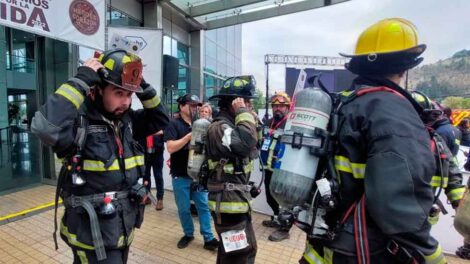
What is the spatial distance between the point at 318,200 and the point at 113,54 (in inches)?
60.7

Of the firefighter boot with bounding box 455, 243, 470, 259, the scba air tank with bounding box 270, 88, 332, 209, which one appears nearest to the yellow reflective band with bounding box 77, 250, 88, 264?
the scba air tank with bounding box 270, 88, 332, 209

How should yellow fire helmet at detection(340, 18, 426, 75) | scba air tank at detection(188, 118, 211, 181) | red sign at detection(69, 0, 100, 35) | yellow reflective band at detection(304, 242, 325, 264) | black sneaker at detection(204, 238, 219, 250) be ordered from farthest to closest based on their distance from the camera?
red sign at detection(69, 0, 100, 35), black sneaker at detection(204, 238, 219, 250), scba air tank at detection(188, 118, 211, 181), yellow reflective band at detection(304, 242, 325, 264), yellow fire helmet at detection(340, 18, 426, 75)

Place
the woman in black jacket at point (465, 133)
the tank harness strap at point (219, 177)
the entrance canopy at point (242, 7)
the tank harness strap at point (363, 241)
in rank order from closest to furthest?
the tank harness strap at point (363, 241), the tank harness strap at point (219, 177), the woman in black jacket at point (465, 133), the entrance canopy at point (242, 7)

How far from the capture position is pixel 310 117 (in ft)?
5.01

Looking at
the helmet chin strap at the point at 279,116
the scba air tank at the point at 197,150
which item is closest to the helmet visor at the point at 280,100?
the helmet chin strap at the point at 279,116

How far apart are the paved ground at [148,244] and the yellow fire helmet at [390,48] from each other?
9.42 ft

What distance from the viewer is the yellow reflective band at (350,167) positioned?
1.38 metres

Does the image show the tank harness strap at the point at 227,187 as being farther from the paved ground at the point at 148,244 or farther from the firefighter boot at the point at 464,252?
the firefighter boot at the point at 464,252

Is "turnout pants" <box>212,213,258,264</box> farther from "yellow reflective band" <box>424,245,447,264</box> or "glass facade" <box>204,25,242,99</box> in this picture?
"glass facade" <box>204,25,242,99</box>

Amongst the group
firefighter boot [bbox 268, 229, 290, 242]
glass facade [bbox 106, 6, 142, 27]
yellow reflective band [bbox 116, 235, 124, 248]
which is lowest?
firefighter boot [bbox 268, 229, 290, 242]

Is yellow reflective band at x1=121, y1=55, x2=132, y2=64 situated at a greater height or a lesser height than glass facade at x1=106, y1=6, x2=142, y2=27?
lesser

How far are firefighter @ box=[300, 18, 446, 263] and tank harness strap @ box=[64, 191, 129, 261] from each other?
1198mm

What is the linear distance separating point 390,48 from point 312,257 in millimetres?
1121

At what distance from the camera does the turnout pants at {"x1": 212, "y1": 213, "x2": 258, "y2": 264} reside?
8.23 feet
